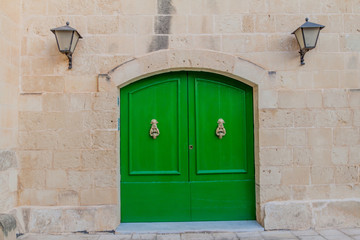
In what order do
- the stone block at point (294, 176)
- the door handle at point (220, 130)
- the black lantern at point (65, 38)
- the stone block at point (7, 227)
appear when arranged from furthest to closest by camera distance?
the door handle at point (220, 130) < the stone block at point (294, 176) < the black lantern at point (65, 38) < the stone block at point (7, 227)

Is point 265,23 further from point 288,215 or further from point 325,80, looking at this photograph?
point 288,215

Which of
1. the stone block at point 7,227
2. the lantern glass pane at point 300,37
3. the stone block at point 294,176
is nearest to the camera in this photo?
the stone block at point 7,227

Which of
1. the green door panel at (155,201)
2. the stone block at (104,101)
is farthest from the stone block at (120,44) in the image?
the green door panel at (155,201)

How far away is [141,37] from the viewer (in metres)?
3.82

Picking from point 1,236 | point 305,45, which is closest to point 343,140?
point 305,45

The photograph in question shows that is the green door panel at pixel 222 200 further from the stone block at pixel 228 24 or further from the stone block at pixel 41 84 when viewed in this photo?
the stone block at pixel 41 84

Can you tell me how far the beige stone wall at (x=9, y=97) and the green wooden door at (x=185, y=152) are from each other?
4.34 ft

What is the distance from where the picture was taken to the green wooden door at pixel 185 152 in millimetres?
3910

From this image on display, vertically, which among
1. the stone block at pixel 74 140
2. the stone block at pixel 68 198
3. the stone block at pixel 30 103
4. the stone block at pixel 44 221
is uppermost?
the stone block at pixel 30 103

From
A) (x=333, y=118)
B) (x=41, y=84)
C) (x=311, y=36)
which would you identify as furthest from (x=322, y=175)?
(x=41, y=84)

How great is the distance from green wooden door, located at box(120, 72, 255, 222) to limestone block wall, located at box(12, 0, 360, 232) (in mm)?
212

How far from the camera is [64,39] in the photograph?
3.58 meters

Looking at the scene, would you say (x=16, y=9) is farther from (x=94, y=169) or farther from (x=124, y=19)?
(x=94, y=169)

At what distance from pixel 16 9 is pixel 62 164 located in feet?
6.71
